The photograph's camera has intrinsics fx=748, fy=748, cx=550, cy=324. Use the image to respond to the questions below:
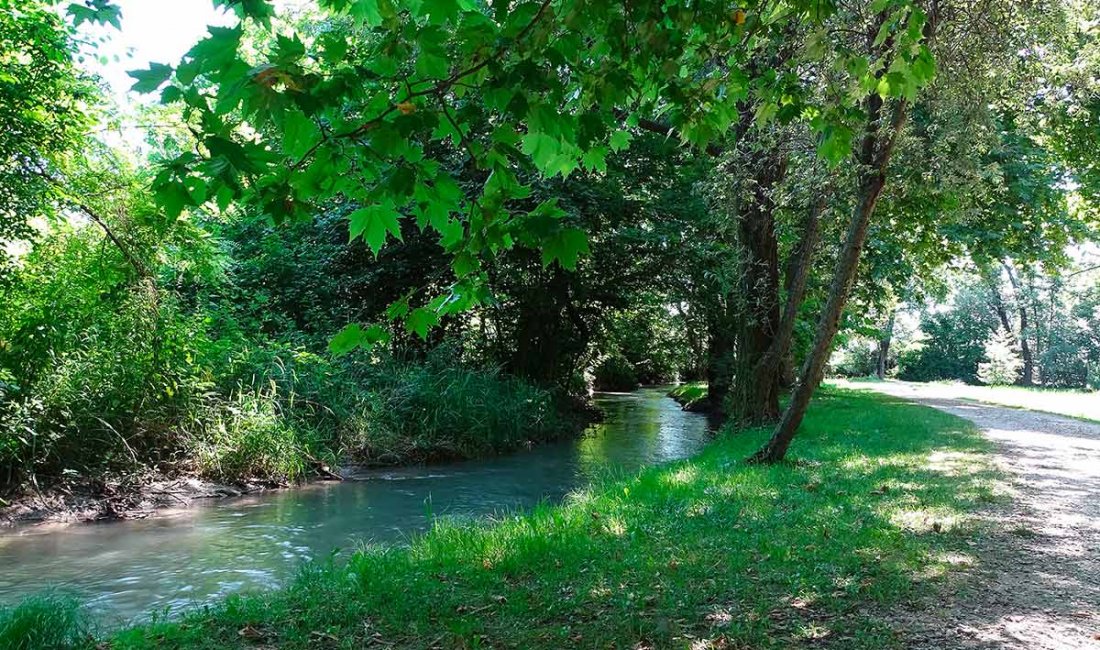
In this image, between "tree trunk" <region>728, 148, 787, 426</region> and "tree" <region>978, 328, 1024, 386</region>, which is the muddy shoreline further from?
"tree" <region>978, 328, 1024, 386</region>

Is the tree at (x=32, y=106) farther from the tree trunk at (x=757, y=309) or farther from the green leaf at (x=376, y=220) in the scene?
the tree trunk at (x=757, y=309)

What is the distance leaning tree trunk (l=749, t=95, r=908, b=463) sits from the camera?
8.42m

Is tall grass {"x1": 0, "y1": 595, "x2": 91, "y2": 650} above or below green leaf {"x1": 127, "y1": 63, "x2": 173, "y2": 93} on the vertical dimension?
below

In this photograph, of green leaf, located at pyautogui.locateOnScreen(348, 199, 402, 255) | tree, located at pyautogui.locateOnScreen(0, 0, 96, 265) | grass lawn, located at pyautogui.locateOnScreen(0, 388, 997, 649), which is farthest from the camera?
tree, located at pyautogui.locateOnScreen(0, 0, 96, 265)

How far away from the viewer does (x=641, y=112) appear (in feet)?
13.9

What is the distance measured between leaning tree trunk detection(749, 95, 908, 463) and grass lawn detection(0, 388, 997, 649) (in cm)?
147

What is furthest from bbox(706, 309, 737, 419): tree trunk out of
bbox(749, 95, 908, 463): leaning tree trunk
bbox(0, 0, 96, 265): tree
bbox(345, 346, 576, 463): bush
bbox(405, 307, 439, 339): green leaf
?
bbox(405, 307, 439, 339): green leaf

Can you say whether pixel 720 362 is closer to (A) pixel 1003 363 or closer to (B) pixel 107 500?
(B) pixel 107 500

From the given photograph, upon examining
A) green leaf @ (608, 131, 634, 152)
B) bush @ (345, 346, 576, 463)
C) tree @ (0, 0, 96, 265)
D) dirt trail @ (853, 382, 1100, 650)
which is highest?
tree @ (0, 0, 96, 265)

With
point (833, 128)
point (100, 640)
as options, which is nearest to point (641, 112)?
point (833, 128)

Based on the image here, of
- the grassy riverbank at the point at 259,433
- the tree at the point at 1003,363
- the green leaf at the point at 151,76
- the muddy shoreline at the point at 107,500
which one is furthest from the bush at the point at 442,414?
the tree at the point at 1003,363

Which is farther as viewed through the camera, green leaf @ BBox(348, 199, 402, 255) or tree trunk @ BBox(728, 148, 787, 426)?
tree trunk @ BBox(728, 148, 787, 426)

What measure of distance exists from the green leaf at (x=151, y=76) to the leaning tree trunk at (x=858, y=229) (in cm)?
772

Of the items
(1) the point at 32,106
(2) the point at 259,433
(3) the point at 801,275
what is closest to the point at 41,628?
(1) the point at 32,106
